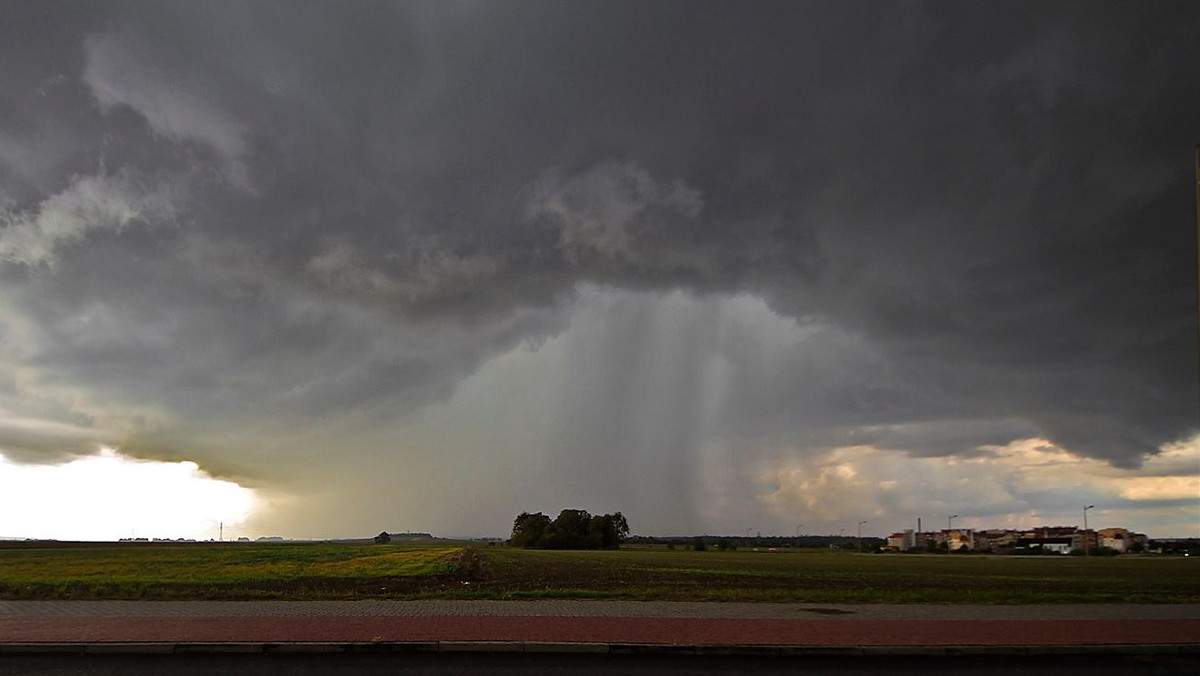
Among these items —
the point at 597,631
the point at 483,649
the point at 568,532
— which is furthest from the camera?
the point at 568,532

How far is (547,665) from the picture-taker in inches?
528

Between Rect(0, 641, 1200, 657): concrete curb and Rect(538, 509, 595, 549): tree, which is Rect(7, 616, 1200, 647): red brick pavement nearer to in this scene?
Rect(0, 641, 1200, 657): concrete curb

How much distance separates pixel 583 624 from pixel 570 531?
376ft

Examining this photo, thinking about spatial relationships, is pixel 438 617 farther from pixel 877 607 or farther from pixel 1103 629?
pixel 1103 629

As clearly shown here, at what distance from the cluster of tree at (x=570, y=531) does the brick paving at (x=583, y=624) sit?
10739 cm

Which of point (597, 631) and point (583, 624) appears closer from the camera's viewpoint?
point (597, 631)

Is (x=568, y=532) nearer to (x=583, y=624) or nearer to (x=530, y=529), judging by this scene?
(x=530, y=529)

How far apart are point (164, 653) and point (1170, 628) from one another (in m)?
21.7

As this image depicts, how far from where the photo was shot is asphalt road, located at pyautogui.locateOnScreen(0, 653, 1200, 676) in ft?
42.3

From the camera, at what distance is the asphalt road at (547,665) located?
1291 centimetres

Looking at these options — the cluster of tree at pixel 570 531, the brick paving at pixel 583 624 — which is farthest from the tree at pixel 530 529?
the brick paving at pixel 583 624

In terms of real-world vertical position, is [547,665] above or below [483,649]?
below

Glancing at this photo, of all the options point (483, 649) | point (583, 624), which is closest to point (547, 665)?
point (483, 649)

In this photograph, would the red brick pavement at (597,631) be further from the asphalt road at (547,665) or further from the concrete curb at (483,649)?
the asphalt road at (547,665)
